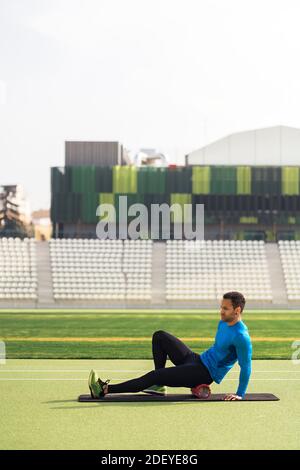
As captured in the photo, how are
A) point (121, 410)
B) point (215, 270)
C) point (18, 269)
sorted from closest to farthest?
point (121, 410) < point (18, 269) < point (215, 270)

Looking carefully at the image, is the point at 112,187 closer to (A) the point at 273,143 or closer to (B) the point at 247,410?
(A) the point at 273,143

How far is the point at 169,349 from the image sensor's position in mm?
10391

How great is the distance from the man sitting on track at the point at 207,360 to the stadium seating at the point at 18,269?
41324 mm

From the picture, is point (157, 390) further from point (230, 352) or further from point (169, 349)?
point (230, 352)

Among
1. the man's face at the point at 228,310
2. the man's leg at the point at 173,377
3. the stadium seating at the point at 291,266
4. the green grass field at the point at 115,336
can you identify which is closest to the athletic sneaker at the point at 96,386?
the man's leg at the point at 173,377

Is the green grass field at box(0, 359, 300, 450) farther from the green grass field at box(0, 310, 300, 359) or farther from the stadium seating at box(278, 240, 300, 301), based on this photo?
the stadium seating at box(278, 240, 300, 301)

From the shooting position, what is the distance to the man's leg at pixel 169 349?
33.8ft

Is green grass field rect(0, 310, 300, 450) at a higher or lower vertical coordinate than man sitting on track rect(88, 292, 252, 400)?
lower

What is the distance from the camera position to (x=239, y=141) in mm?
66188

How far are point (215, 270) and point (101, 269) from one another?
755cm

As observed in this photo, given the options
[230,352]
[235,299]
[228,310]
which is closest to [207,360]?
[230,352]

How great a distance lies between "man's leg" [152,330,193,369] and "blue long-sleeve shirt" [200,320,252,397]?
0.96 feet

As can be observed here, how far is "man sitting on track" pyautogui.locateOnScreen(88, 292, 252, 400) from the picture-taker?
9.77m

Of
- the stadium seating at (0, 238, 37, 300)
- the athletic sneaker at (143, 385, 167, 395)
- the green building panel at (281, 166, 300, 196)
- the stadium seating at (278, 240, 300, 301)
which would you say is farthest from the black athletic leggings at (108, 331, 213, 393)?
the green building panel at (281, 166, 300, 196)
